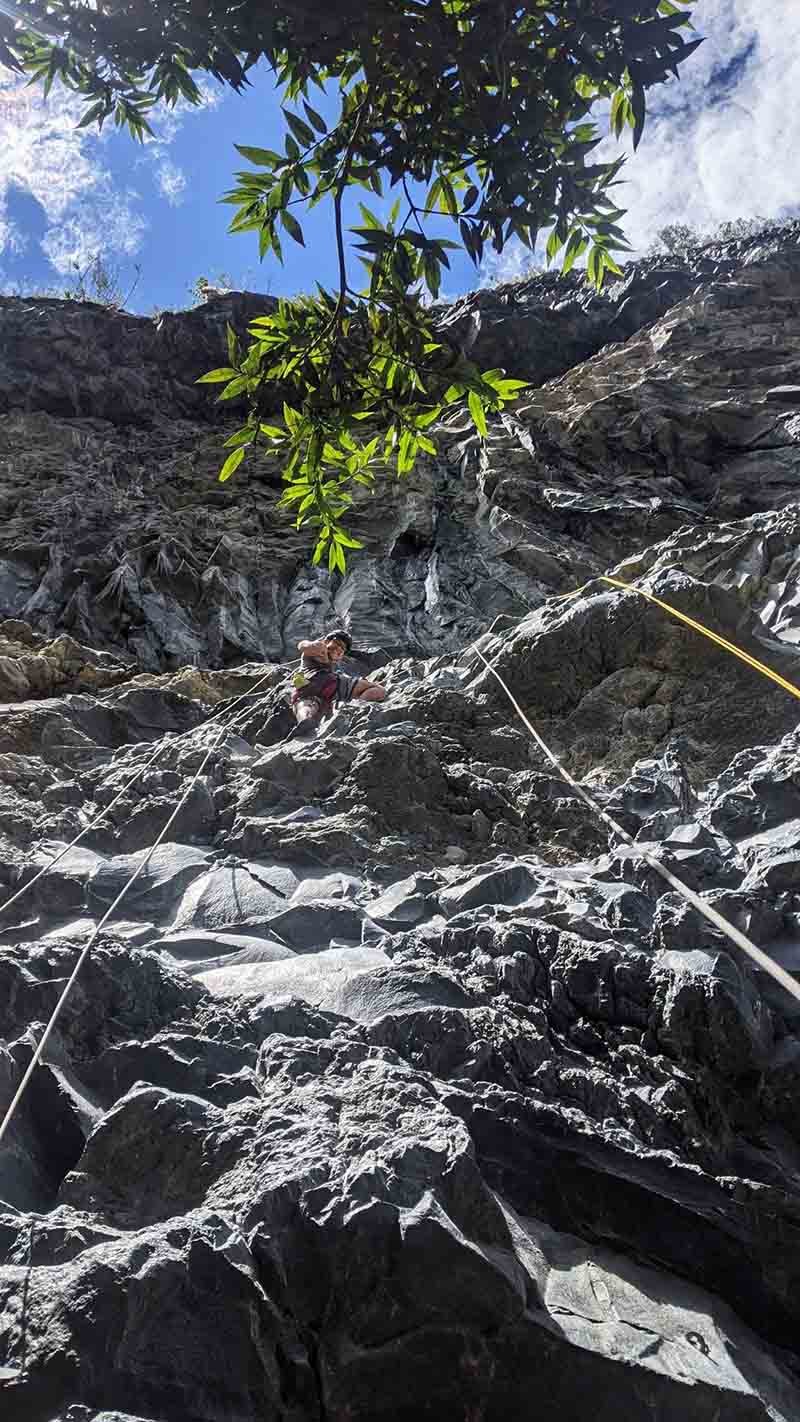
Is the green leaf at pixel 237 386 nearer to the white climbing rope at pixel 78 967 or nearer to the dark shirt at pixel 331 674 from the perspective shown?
the white climbing rope at pixel 78 967

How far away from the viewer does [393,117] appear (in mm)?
2611

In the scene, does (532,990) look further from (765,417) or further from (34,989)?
(765,417)

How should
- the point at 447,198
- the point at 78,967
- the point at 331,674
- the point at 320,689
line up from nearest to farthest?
the point at 78,967, the point at 447,198, the point at 320,689, the point at 331,674

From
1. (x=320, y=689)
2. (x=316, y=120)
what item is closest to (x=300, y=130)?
(x=316, y=120)

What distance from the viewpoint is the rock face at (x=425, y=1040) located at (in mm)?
1612

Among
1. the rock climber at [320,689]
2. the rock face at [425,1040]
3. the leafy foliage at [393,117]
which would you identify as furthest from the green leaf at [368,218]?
the rock climber at [320,689]

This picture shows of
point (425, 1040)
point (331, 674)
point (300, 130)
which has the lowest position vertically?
point (425, 1040)

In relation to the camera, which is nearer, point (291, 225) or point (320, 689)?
point (291, 225)

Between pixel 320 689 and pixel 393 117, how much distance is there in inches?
162

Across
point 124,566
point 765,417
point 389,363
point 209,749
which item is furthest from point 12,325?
point 389,363

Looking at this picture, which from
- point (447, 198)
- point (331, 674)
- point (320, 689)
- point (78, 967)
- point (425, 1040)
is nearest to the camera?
point (425, 1040)

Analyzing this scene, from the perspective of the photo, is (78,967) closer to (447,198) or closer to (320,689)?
(447,198)

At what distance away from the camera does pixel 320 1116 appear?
198cm

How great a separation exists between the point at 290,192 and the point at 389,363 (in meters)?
0.62
